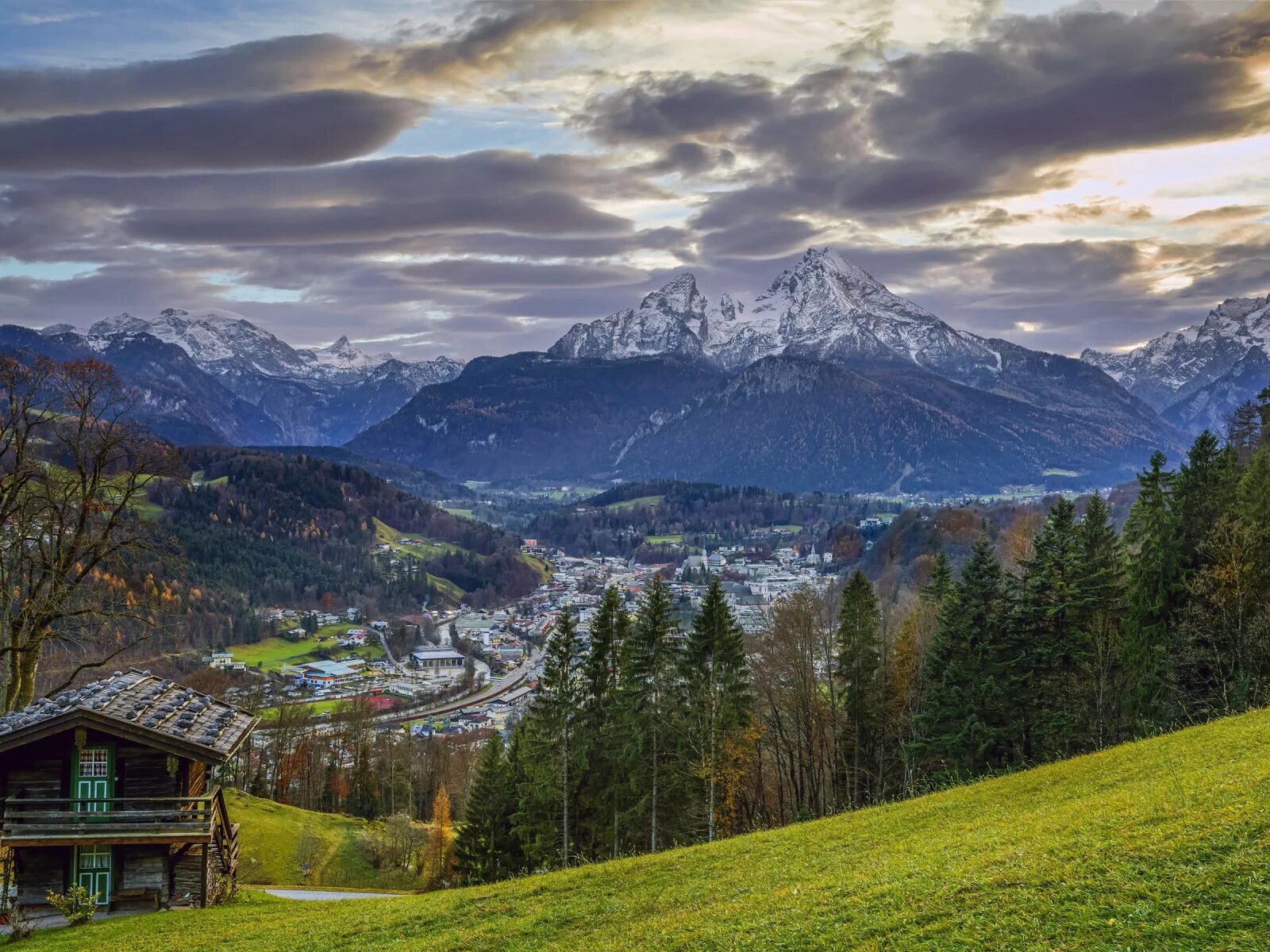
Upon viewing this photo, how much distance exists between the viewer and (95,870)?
1056 inches

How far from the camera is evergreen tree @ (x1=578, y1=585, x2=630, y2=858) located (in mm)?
43562

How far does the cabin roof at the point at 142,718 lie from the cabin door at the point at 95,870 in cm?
370

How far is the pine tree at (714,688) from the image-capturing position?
42.7 m

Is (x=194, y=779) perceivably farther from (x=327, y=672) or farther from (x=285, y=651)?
(x=285, y=651)

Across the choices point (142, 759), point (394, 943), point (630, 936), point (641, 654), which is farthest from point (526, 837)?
point (630, 936)

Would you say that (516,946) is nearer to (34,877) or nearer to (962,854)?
(962,854)

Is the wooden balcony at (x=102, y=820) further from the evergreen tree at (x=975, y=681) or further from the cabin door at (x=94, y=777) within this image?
the evergreen tree at (x=975, y=681)

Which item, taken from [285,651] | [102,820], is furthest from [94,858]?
[285,651]

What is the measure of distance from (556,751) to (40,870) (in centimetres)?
2299

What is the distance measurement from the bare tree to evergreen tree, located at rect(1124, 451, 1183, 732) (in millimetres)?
40545

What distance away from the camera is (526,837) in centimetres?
4584

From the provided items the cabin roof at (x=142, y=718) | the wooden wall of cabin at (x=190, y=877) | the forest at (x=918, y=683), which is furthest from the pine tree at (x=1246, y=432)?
the wooden wall of cabin at (x=190, y=877)

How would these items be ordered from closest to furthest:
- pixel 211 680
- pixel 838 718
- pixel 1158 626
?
pixel 1158 626, pixel 838 718, pixel 211 680

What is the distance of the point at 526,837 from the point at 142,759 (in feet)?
75.3
